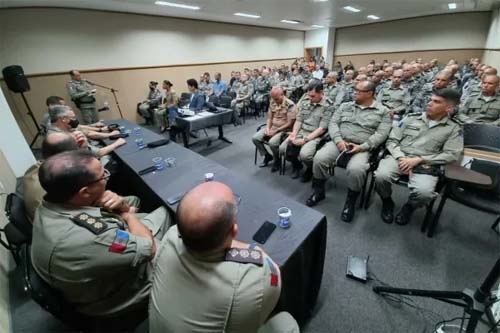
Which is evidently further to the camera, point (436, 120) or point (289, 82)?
point (289, 82)

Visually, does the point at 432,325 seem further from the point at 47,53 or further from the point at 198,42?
the point at 198,42

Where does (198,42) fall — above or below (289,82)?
above

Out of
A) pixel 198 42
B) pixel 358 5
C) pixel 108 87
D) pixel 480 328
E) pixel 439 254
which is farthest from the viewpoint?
pixel 198 42

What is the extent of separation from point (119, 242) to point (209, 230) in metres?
0.52

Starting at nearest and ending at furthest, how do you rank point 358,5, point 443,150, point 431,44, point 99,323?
1. point 99,323
2. point 443,150
3. point 358,5
4. point 431,44

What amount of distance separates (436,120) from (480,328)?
1.65m

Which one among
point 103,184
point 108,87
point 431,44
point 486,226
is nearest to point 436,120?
point 486,226

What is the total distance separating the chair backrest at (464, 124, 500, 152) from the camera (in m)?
2.08

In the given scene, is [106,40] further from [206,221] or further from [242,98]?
[206,221]

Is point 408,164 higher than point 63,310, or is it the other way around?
point 408,164

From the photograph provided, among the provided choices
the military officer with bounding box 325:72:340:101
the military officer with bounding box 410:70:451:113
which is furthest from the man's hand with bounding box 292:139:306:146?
the military officer with bounding box 325:72:340:101

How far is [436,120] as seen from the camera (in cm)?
214

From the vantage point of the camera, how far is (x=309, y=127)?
3.05 meters

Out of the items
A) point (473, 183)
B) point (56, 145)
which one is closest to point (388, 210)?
point (473, 183)
